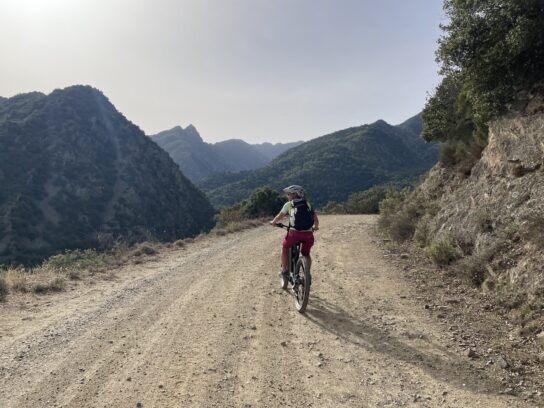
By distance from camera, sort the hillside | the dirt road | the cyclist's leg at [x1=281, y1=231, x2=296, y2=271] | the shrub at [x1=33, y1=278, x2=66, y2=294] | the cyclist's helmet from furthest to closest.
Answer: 1. the shrub at [x1=33, y1=278, x2=66, y2=294]
2. the cyclist's leg at [x1=281, y1=231, x2=296, y2=271]
3. the cyclist's helmet
4. the hillside
5. the dirt road

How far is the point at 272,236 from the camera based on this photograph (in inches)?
731

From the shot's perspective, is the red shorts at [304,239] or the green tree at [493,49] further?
the green tree at [493,49]

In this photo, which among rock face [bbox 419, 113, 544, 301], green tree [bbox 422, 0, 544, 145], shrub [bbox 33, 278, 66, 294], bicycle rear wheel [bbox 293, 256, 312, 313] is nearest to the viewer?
rock face [bbox 419, 113, 544, 301]

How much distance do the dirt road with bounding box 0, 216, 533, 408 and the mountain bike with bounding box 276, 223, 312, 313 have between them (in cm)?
29

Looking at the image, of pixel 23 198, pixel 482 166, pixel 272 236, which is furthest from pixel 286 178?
pixel 482 166

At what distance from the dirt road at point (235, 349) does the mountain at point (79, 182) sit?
189 ft

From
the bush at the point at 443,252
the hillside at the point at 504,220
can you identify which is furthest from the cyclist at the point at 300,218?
the bush at the point at 443,252

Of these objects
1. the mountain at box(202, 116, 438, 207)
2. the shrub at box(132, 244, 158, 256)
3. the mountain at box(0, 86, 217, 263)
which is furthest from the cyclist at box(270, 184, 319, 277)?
the mountain at box(202, 116, 438, 207)

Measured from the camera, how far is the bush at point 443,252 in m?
9.34

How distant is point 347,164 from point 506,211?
4137 inches

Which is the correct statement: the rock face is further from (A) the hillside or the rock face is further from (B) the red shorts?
(B) the red shorts

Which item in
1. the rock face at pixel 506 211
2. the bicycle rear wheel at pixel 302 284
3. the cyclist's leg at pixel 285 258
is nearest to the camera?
the rock face at pixel 506 211

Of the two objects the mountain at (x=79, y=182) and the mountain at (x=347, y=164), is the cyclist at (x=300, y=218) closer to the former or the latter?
the mountain at (x=79, y=182)

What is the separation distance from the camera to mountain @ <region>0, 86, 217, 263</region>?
68.7 m
